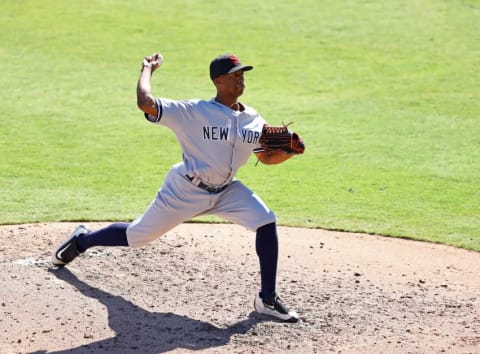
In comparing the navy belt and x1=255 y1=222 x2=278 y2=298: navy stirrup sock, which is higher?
the navy belt

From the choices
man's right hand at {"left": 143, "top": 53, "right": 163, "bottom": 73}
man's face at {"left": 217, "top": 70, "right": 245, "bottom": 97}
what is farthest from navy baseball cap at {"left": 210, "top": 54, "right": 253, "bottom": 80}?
man's right hand at {"left": 143, "top": 53, "right": 163, "bottom": 73}

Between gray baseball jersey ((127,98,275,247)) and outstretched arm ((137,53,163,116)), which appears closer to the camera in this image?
outstretched arm ((137,53,163,116))

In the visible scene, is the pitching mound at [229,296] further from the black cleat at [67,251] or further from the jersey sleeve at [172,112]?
the jersey sleeve at [172,112]

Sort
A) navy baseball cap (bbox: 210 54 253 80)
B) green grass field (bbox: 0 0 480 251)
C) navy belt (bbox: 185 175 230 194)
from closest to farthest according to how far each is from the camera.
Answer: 1. navy baseball cap (bbox: 210 54 253 80)
2. navy belt (bbox: 185 175 230 194)
3. green grass field (bbox: 0 0 480 251)

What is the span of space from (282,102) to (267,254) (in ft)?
20.4

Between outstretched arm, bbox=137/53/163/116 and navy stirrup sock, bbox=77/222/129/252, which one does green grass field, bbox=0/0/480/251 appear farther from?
outstretched arm, bbox=137/53/163/116

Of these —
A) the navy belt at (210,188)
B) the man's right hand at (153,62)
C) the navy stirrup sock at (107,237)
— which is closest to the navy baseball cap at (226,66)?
the man's right hand at (153,62)

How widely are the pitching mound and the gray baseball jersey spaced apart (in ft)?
1.75

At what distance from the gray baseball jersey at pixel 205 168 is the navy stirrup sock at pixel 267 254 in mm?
55

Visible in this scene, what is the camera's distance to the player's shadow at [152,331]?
16.6ft

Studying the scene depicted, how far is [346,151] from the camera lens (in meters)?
9.85

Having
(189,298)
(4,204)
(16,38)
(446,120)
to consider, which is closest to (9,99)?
(16,38)

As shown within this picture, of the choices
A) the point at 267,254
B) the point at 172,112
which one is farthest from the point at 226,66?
the point at 267,254

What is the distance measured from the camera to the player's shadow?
16.6ft
